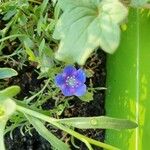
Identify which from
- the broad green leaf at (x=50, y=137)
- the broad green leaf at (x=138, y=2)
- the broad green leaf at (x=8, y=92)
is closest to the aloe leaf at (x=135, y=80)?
the broad green leaf at (x=138, y=2)

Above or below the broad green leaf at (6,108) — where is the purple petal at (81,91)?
below

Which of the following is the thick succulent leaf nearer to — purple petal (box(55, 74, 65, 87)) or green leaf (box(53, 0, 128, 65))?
green leaf (box(53, 0, 128, 65))

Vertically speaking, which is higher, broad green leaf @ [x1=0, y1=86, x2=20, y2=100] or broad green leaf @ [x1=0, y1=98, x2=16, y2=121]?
broad green leaf @ [x1=0, y1=86, x2=20, y2=100]

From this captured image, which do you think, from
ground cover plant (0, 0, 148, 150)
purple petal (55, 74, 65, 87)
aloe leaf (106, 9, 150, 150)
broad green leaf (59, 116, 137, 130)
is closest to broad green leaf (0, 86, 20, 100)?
ground cover plant (0, 0, 148, 150)

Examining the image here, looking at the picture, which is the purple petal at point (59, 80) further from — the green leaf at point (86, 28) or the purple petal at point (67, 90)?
the green leaf at point (86, 28)

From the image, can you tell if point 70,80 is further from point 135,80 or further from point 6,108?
point 6,108
